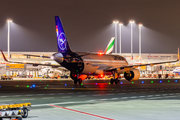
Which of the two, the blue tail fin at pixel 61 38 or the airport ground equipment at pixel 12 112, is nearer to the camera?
the airport ground equipment at pixel 12 112

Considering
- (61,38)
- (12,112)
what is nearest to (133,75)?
(61,38)

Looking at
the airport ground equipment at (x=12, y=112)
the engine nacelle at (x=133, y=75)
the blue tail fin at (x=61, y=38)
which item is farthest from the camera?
the engine nacelle at (x=133, y=75)

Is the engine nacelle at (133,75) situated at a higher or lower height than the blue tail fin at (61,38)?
lower

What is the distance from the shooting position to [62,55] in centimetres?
4031

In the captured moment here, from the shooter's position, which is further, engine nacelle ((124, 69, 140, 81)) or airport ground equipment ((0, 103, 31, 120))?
engine nacelle ((124, 69, 140, 81))

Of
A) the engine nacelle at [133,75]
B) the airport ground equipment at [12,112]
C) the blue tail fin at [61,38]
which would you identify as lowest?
the airport ground equipment at [12,112]

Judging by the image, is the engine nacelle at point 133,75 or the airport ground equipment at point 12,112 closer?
the airport ground equipment at point 12,112

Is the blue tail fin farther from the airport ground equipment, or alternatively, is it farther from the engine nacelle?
the airport ground equipment

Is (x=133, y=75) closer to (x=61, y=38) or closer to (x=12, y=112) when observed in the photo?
(x=61, y=38)

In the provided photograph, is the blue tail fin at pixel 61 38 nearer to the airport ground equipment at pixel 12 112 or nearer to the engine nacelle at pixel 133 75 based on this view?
the engine nacelle at pixel 133 75

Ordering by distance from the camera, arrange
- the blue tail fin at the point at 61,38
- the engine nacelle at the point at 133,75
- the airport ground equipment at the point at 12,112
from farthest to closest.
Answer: the engine nacelle at the point at 133,75
the blue tail fin at the point at 61,38
the airport ground equipment at the point at 12,112

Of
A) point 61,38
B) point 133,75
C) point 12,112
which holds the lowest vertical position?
point 12,112

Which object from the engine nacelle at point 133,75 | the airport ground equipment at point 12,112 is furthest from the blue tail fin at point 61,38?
the airport ground equipment at point 12,112

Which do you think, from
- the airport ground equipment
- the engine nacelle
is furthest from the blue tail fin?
the airport ground equipment
